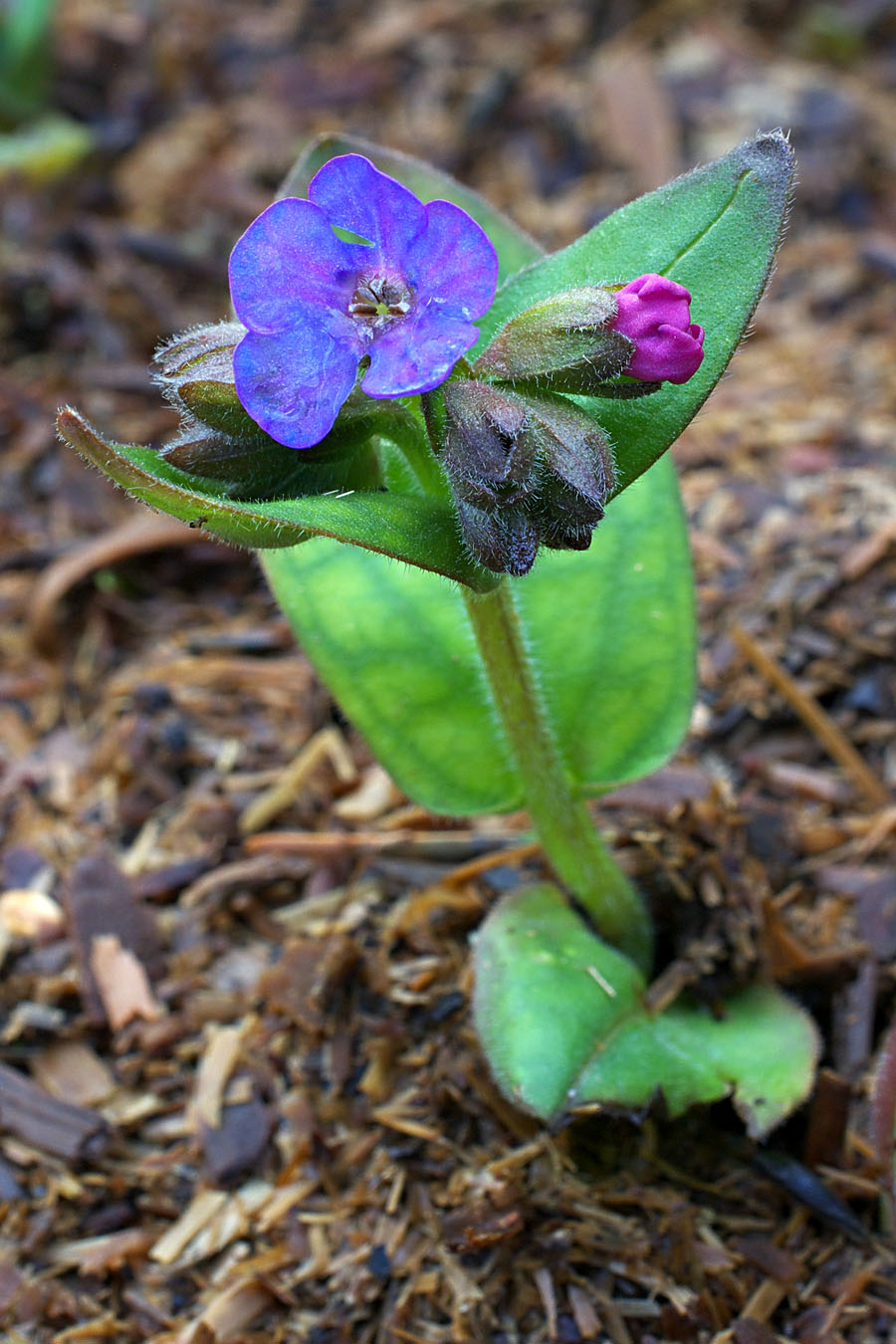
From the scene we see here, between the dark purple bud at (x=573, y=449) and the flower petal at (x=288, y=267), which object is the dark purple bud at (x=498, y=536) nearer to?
the dark purple bud at (x=573, y=449)

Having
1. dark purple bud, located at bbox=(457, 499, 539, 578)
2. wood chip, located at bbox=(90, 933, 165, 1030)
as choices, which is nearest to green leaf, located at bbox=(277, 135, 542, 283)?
dark purple bud, located at bbox=(457, 499, 539, 578)

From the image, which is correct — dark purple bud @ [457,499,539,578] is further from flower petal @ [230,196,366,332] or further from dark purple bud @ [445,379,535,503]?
flower petal @ [230,196,366,332]

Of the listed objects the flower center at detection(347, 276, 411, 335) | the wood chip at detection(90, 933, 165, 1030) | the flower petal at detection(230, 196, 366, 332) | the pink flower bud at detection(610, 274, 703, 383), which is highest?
the flower petal at detection(230, 196, 366, 332)

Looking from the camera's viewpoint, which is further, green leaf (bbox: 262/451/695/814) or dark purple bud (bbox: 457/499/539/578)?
green leaf (bbox: 262/451/695/814)

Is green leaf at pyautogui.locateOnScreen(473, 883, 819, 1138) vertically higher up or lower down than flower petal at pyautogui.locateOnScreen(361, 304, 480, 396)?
lower down

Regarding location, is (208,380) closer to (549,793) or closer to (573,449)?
(573,449)

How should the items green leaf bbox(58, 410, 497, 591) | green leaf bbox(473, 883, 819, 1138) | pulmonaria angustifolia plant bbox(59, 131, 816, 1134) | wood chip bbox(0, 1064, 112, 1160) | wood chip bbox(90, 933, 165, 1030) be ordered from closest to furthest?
green leaf bbox(58, 410, 497, 591), pulmonaria angustifolia plant bbox(59, 131, 816, 1134), green leaf bbox(473, 883, 819, 1138), wood chip bbox(0, 1064, 112, 1160), wood chip bbox(90, 933, 165, 1030)

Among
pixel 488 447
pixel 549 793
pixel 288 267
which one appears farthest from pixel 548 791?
pixel 288 267

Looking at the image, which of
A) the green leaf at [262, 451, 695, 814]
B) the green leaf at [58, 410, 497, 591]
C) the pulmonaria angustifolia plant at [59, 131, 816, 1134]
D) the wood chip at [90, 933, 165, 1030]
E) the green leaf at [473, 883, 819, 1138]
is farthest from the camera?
the wood chip at [90, 933, 165, 1030]
